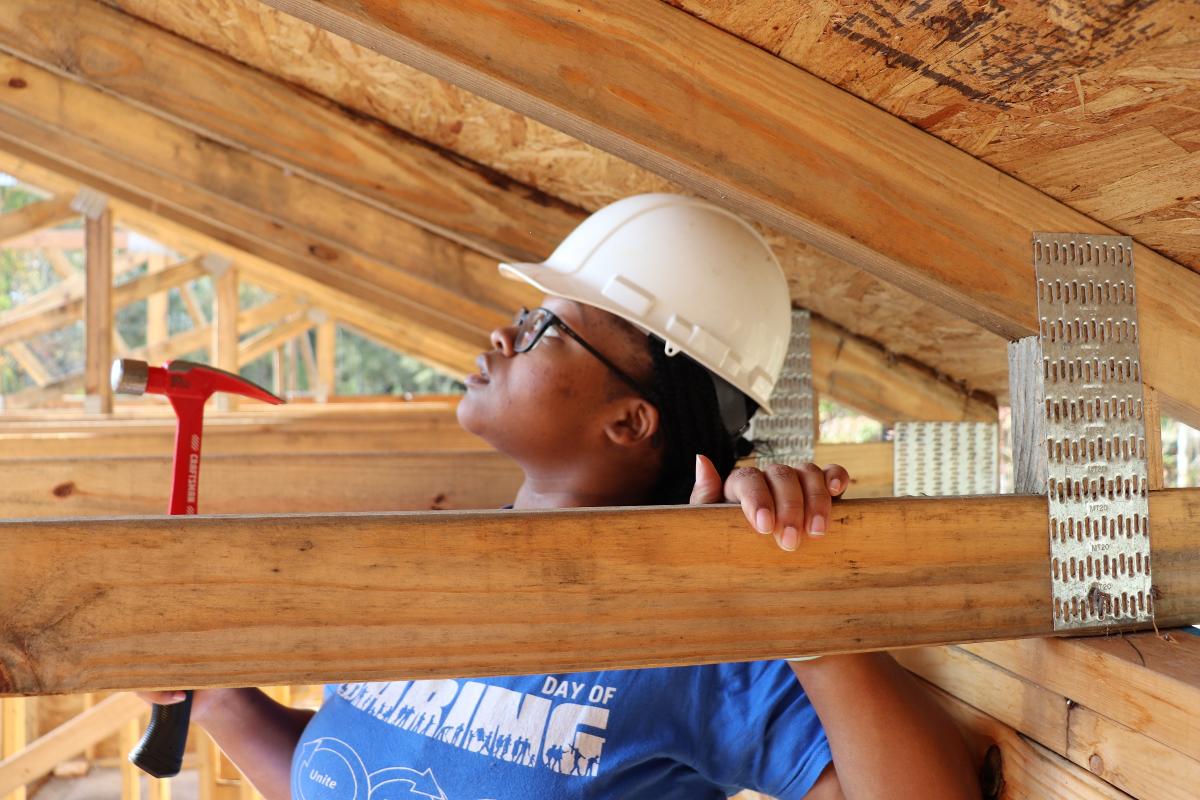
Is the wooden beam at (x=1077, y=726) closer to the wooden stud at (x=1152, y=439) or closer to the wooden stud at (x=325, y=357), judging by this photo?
the wooden stud at (x=1152, y=439)

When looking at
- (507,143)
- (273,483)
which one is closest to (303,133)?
(507,143)

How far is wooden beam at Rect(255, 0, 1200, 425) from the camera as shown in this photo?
108 cm

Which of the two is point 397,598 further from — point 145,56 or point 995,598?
point 145,56

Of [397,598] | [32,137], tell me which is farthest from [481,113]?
[32,137]

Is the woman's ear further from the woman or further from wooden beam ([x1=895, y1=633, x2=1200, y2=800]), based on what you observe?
Answer: wooden beam ([x1=895, y1=633, x2=1200, y2=800])

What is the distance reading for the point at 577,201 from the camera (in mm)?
2551

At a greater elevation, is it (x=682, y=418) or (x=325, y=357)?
(x=325, y=357)

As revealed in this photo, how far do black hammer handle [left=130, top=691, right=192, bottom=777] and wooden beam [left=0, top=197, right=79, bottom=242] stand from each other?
418cm

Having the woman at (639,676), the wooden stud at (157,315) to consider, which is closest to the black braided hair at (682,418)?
the woman at (639,676)

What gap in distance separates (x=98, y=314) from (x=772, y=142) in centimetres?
462

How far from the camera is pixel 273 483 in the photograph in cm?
229

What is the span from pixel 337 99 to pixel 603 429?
128cm

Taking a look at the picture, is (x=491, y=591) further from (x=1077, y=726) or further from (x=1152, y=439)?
(x=1152, y=439)

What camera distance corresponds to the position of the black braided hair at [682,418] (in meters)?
1.84
